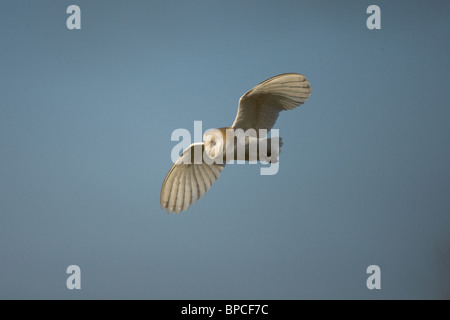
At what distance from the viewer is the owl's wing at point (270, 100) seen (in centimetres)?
271

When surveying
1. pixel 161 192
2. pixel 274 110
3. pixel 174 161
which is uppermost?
pixel 274 110

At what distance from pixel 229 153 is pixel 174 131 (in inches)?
15.4

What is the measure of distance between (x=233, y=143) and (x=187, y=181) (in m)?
0.61

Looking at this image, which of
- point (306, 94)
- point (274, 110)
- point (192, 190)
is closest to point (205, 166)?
point (192, 190)

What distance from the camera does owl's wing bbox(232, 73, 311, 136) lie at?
271cm

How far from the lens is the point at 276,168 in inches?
108

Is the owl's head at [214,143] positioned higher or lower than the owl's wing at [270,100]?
lower

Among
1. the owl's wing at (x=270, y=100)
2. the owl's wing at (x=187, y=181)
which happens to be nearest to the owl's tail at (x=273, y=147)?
the owl's wing at (x=270, y=100)

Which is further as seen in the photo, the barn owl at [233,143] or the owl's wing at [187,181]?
the owl's wing at [187,181]

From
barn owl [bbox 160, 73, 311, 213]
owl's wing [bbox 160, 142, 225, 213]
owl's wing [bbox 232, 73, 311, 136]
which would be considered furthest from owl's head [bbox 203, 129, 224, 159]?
owl's wing [bbox 160, 142, 225, 213]

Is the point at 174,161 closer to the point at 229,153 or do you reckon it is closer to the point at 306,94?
the point at 229,153

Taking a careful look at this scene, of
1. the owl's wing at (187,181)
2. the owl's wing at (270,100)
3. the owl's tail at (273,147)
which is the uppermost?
the owl's wing at (270,100)

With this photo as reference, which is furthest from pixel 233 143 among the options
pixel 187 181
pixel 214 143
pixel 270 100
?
pixel 187 181

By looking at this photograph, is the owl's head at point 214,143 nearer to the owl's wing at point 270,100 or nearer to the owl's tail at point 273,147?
the owl's wing at point 270,100
